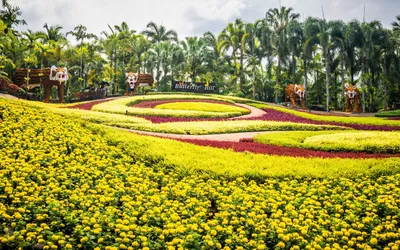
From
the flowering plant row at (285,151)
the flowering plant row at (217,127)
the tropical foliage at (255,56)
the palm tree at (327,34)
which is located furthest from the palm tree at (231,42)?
the flowering plant row at (285,151)

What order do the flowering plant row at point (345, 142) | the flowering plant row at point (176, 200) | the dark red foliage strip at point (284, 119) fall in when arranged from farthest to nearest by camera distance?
the dark red foliage strip at point (284, 119)
the flowering plant row at point (345, 142)
the flowering plant row at point (176, 200)

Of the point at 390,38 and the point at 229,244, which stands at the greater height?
the point at 390,38

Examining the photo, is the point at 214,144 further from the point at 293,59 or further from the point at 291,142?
the point at 293,59

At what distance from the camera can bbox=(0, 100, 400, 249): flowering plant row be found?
4812 mm

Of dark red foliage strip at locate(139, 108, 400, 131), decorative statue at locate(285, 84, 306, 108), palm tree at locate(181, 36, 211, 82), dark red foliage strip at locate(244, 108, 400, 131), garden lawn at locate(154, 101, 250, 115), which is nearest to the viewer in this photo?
dark red foliage strip at locate(244, 108, 400, 131)

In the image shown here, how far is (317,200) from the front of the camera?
21.4 feet

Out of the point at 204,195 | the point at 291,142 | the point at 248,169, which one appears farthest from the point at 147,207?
the point at 291,142

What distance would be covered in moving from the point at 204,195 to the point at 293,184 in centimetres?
177

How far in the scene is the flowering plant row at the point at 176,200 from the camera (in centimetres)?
481

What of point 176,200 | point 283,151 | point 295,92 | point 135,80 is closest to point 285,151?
point 283,151

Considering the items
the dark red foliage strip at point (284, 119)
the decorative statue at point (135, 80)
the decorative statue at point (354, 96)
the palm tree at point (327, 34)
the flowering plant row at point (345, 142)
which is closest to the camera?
the flowering plant row at point (345, 142)

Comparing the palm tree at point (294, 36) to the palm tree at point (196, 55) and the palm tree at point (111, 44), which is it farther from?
the palm tree at point (111, 44)

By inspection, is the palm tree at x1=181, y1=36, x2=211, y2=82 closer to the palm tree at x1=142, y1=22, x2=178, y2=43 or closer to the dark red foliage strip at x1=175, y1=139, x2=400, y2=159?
the palm tree at x1=142, y1=22, x2=178, y2=43

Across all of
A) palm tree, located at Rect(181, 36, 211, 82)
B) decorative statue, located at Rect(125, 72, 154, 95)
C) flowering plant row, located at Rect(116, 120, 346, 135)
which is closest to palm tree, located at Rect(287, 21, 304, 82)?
palm tree, located at Rect(181, 36, 211, 82)
